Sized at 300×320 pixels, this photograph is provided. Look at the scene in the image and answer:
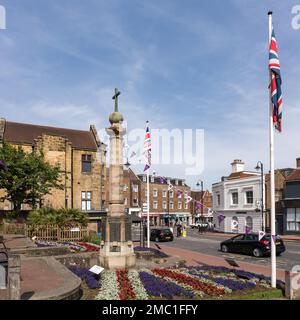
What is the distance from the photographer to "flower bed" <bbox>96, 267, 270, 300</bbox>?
1013 centimetres

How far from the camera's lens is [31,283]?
9.97 meters

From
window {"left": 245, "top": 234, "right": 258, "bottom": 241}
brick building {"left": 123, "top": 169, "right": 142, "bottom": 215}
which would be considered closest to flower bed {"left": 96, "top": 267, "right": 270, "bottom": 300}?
window {"left": 245, "top": 234, "right": 258, "bottom": 241}

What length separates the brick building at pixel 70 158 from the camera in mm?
35500

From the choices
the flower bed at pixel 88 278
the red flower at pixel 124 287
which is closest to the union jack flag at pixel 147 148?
the red flower at pixel 124 287

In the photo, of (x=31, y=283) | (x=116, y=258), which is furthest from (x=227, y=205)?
(x=31, y=283)

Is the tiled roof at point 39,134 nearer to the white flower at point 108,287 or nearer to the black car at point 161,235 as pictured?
the black car at point 161,235

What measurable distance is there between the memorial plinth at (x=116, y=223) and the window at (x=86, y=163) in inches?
929

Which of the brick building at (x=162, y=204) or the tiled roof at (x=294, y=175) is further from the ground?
the tiled roof at (x=294, y=175)

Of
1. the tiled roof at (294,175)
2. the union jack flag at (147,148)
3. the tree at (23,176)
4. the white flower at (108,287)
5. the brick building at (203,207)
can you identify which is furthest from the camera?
the brick building at (203,207)

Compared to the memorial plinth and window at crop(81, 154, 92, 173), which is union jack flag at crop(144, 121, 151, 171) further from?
window at crop(81, 154, 92, 173)

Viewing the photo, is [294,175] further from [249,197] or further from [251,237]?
[251,237]

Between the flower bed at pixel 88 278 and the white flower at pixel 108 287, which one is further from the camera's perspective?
the flower bed at pixel 88 278

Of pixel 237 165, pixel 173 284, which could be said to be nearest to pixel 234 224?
pixel 237 165
